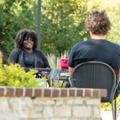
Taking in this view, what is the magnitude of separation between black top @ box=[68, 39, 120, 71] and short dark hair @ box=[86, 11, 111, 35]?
125 millimetres

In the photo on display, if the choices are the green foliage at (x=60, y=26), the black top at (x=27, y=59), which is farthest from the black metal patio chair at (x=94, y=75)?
the green foliage at (x=60, y=26)

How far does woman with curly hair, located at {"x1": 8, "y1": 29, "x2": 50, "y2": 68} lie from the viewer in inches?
328

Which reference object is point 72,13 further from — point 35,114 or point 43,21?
point 35,114

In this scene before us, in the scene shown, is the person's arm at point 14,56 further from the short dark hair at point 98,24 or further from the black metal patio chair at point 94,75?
the black metal patio chair at point 94,75

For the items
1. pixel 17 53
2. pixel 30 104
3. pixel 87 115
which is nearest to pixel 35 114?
pixel 30 104

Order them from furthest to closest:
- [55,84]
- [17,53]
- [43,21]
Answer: [43,21] → [17,53] → [55,84]

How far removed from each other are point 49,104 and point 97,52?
4.64 feet

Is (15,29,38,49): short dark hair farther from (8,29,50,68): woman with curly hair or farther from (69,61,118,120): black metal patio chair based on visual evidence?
(69,61,118,120): black metal patio chair

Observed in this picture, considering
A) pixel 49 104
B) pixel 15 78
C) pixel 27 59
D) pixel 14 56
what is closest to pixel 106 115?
pixel 27 59

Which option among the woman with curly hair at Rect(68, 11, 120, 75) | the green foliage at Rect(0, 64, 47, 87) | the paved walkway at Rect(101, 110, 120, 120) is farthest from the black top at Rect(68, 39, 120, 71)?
the paved walkway at Rect(101, 110, 120, 120)

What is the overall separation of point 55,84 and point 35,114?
2.38m

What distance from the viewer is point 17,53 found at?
8.29m

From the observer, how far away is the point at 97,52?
6.29 meters

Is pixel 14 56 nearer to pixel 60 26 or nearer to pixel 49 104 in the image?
pixel 49 104
